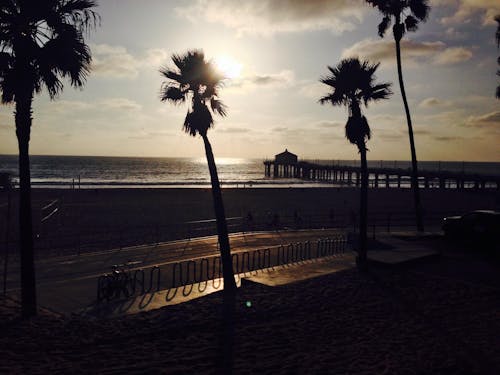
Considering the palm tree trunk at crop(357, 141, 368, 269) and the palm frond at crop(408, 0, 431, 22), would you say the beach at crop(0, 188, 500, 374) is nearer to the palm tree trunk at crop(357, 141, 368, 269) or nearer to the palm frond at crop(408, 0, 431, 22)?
the palm tree trunk at crop(357, 141, 368, 269)

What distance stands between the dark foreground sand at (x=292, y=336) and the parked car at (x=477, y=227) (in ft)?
19.2

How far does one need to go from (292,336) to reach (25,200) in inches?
271

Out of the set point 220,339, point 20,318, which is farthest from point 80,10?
point 220,339

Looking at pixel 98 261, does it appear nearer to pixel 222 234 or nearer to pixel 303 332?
pixel 222 234

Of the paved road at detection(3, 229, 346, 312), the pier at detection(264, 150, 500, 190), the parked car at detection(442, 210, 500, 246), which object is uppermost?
the pier at detection(264, 150, 500, 190)

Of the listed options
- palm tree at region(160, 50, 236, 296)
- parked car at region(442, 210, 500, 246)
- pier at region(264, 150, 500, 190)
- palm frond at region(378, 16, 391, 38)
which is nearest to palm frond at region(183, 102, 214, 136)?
palm tree at region(160, 50, 236, 296)

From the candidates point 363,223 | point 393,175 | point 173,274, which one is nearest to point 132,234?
point 173,274

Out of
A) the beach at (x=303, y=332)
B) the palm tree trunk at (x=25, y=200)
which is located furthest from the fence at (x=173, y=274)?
the palm tree trunk at (x=25, y=200)

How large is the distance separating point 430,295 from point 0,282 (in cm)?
1292

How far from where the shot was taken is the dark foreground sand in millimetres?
7199

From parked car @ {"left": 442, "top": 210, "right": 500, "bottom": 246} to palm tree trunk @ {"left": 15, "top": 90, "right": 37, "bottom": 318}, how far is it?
16.2 metres

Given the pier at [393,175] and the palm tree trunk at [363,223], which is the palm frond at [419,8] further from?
the pier at [393,175]

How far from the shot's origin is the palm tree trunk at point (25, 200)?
391 inches

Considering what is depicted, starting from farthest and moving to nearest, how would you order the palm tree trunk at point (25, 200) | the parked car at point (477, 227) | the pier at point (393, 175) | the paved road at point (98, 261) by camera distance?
the pier at point (393, 175)
the parked car at point (477, 227)
the paved road at point (98, 261)
the palm tree trunk at point (25, 200)
